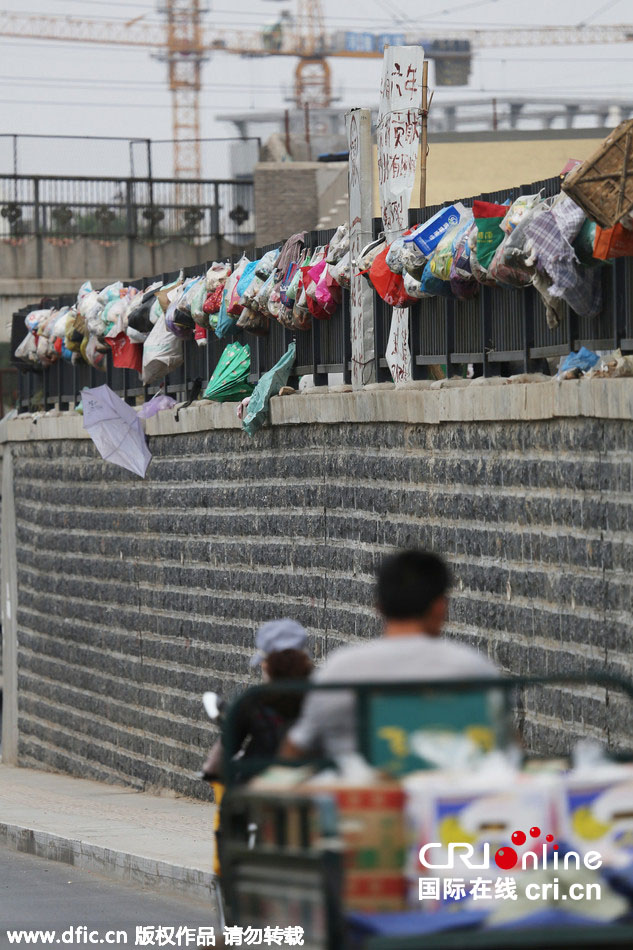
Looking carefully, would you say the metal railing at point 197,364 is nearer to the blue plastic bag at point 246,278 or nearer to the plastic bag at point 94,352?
the plastic bag at point 94,352

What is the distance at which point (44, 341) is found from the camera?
2309 cm

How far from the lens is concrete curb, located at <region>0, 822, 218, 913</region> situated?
11.7 meters

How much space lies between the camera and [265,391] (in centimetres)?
1570

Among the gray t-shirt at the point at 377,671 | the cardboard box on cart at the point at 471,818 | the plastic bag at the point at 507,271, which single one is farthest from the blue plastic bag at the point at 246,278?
the cardboard box on cart at the point at 471,818

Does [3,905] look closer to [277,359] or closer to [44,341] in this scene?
[277,359]

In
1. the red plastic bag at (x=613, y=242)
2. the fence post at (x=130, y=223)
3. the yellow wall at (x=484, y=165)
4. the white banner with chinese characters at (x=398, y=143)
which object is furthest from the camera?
the fence post at (x=130, y=223)

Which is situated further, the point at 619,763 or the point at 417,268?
the point at 417,268

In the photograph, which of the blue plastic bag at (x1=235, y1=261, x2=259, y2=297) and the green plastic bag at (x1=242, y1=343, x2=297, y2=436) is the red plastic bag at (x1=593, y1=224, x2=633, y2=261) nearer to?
the green plastic bag at (x1=242, y1=343, x2=297, y2=436)

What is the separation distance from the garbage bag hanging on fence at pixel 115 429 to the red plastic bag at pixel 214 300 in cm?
206

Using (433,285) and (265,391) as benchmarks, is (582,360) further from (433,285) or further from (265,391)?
(265,391)

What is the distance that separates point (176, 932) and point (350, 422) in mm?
5151

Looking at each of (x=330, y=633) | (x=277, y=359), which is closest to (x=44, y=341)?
(x=277, y=359)

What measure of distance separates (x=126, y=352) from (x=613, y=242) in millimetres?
10173

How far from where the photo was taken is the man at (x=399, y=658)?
498 centimetres
